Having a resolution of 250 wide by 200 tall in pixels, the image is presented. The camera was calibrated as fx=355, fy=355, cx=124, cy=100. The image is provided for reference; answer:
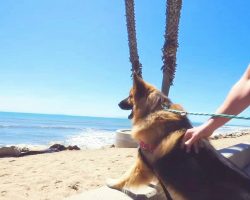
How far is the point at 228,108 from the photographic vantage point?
301 centimetres

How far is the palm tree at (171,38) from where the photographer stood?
47.1ft

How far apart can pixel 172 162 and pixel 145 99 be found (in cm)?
117

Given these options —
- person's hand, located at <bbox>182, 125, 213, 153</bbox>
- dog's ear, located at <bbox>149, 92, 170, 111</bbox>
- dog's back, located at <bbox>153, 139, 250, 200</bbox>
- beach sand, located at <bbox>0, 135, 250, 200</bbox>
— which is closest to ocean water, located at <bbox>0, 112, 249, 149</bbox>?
beach sand, located at <bbox>0, 135, 250, 200</bbox>

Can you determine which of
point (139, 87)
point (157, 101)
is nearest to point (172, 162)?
point (157, 101)

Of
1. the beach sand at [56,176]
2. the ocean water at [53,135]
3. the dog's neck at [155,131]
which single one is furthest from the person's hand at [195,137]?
the ocean water at [53,135]

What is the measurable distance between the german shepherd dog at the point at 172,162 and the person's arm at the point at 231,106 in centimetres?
22

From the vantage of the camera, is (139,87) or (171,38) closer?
(139,87)

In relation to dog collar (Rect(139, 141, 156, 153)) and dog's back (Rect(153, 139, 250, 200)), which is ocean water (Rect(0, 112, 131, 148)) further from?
dog's back (Rect(153, 139, 250, 200))

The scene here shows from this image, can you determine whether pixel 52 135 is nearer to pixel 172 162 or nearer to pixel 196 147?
pixel 172 162

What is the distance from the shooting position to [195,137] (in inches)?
124

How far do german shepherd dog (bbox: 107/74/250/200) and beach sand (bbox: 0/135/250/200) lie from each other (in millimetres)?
1934

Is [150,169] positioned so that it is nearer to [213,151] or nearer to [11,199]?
[213,151]

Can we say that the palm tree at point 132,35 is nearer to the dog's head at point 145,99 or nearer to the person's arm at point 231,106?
the dog's head at point 145,99

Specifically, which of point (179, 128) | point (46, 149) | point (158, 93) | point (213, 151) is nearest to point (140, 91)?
point (158, 93)
